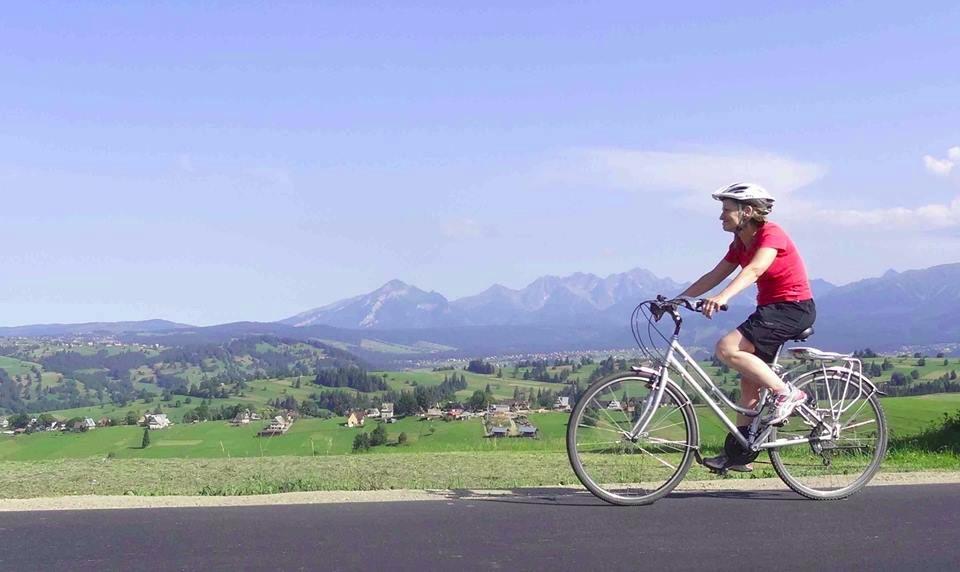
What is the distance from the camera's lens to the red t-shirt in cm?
778

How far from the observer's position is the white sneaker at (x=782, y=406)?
7840 mm

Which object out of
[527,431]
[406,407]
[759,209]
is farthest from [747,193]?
[406,407]

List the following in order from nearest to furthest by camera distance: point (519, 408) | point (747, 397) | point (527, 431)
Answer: point (747, 397), point (527, 431), point (519, 408)

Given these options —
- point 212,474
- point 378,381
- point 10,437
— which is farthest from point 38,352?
point 212,474

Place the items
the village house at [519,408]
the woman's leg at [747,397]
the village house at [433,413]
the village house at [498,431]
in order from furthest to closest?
the village house at [433,413] < the village house at [519,408] < the village house at [498,431] < the woman's leg at [747,397]

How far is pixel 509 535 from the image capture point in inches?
254

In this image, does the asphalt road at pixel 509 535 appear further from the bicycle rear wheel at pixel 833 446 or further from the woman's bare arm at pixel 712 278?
the woman's bare arm at pixel 712 278

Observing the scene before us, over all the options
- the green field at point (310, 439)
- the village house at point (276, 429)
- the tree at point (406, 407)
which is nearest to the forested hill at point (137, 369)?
the green field at point (310, 439)

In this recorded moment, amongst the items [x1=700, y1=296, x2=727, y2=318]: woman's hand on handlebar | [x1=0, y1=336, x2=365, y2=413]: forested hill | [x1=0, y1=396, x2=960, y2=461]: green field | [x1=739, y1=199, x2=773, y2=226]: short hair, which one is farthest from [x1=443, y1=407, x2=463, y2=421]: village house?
[x1=0, y1=336, x2=365, y2=413]: forested hill

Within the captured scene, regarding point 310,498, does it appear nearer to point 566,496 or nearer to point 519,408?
point 566,496

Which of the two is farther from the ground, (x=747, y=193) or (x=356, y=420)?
(x=747, y=193)

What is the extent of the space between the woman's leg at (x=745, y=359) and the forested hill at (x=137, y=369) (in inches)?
2928

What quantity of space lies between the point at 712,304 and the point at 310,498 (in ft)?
11.6

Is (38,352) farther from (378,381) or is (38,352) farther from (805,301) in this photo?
(805,301)
